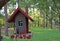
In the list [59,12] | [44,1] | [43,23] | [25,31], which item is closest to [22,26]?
[25,31]

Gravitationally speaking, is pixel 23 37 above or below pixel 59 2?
below

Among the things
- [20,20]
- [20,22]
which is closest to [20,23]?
[20,22]

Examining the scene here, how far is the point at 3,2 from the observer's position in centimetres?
559

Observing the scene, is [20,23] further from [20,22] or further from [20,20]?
[20,20]

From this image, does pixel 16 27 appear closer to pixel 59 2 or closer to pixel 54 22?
pixel 59 2

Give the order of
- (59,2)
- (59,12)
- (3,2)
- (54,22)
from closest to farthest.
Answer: (3,2) < (59,2) < (59,12) < (54,22)

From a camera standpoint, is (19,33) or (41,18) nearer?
(19,33)

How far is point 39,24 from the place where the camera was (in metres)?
41.6

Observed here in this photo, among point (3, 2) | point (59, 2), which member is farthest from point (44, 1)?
point (3, 2)

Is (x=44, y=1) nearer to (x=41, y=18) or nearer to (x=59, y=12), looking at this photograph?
(x=59, y=12)

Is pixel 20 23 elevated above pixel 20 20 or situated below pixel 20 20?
below

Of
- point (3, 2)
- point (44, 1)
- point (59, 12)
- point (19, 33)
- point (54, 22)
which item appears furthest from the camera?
point (54, 22)

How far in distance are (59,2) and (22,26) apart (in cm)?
566

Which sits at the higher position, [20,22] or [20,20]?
[20,20]
